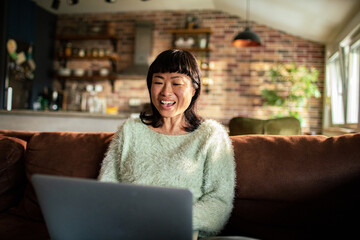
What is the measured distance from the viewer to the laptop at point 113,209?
2.30 feet

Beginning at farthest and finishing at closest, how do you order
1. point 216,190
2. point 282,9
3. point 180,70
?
point 282,9, point 180,70, point 216,190

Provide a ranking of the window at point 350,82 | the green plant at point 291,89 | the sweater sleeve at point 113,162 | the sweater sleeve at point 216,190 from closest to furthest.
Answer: the sweater sleeve at point 216,190
the sweater sleeve at point 113,162
the window at point 350,82
the green plant at point 291,89

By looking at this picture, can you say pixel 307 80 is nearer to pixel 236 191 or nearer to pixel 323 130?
pixel 323 130

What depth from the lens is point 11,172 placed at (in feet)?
5.25

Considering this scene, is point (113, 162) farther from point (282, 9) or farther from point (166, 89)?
point (282, 9)

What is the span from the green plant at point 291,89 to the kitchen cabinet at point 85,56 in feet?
8.62

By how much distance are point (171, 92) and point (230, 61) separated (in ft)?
13.8

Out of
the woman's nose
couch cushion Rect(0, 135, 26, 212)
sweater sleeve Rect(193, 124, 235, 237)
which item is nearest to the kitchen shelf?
couch cushion Rect(0, 135, 26, 212)

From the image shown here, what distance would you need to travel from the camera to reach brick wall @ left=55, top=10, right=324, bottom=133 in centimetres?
504

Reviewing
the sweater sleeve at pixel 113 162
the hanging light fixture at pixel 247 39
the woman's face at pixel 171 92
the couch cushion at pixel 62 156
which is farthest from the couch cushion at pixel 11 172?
the hanging light fixture at pixel 247 39

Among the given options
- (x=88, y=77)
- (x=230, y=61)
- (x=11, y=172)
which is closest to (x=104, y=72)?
(x=88, y=77)

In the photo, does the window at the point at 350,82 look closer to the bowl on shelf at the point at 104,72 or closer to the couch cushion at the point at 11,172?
the couch cushion at the point at 11,172

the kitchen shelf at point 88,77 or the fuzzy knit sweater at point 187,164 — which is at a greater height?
the kitchen shelf at point 88,77

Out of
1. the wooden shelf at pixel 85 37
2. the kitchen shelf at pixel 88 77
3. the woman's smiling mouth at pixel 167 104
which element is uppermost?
the wooden shelf at pixel 85 37
